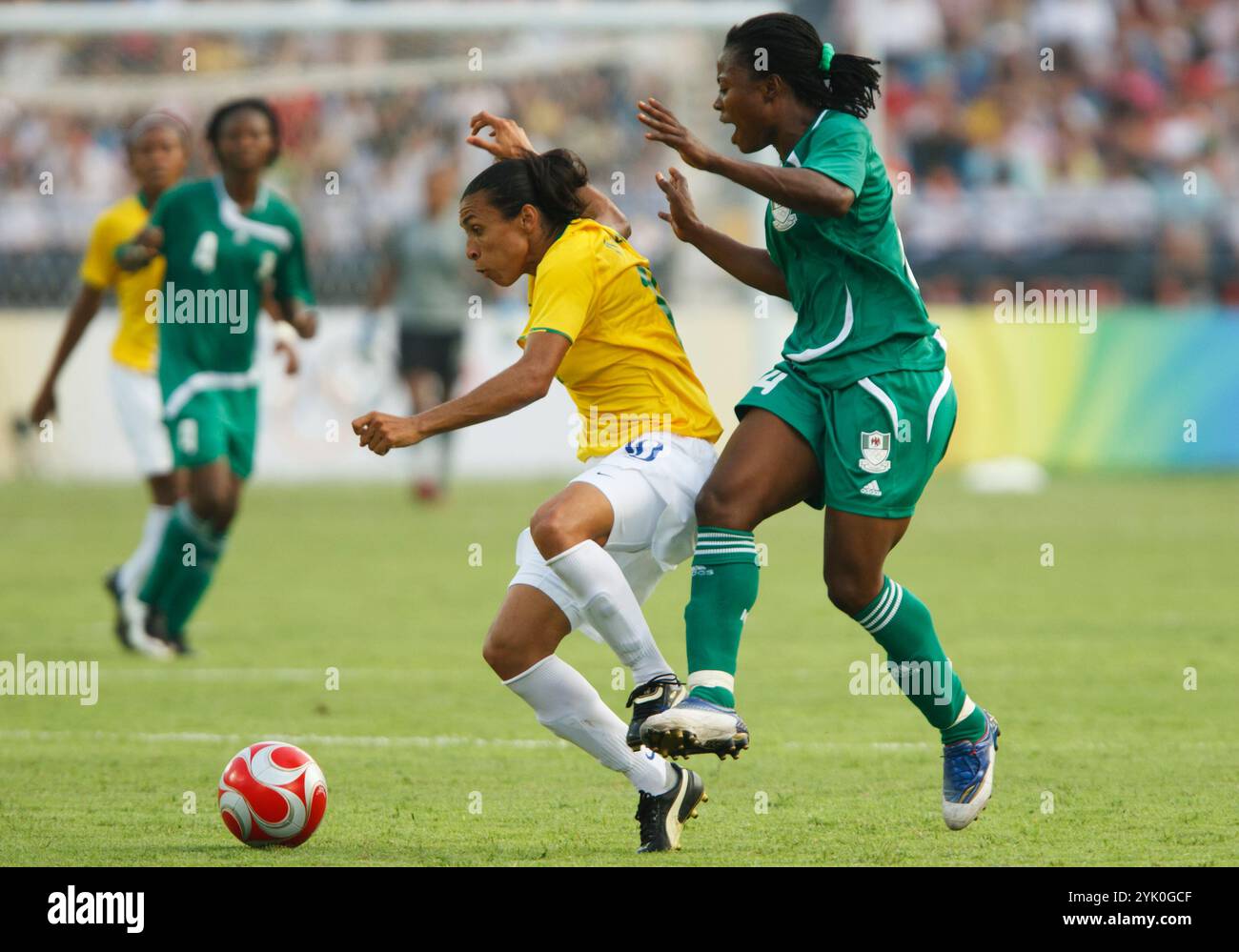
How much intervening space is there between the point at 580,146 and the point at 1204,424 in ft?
23.0

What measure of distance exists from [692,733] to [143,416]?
246 inches

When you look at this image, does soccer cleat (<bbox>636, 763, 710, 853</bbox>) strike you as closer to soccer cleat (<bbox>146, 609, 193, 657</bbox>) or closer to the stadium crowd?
soccer cleat (<bbox>146, 609, 193, 657</bbox>)

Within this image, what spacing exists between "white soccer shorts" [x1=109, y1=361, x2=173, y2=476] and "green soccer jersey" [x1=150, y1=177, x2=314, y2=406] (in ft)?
2.10

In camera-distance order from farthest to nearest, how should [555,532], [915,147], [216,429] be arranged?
[915,147] < [216,429] < [555,532]

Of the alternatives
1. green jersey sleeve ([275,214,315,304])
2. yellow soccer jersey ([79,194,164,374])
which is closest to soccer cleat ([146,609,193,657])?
yellow soccer jersey ([79,194,164,374])

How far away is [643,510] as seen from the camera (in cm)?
566

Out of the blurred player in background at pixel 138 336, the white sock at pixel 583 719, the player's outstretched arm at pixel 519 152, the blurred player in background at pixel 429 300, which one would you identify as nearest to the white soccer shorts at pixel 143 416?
the blurred player in background at pixel 138 336

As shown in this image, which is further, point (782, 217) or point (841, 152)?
point (782, 217)

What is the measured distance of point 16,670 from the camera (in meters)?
9.18

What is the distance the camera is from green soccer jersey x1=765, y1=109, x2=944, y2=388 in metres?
5.71

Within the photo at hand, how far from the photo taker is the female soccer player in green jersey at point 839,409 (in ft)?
18.5

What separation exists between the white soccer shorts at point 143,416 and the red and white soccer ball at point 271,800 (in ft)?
16.3

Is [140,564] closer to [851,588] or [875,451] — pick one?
[851,588]

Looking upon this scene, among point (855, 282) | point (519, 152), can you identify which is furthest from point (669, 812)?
point (519, 152)
